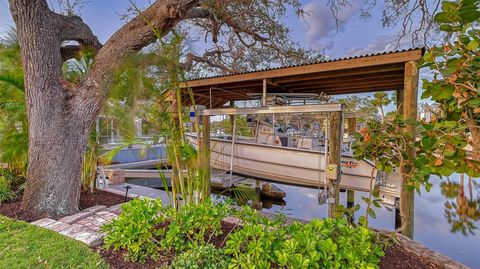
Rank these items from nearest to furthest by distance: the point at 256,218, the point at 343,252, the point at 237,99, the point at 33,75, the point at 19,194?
the point at 343,252 → the point at 256,218 → the point at 33,75 → the point at 19,194 → the point at 237,99

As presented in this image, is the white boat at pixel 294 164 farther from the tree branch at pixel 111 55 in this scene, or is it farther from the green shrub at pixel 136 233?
the green shrub at pixel 136 233

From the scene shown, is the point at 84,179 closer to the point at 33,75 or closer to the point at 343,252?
the point at 33,75

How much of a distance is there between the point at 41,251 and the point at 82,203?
1.53 m

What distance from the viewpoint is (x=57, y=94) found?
3.45 metres

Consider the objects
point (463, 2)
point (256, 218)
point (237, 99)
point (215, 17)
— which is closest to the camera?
point (463, 2)

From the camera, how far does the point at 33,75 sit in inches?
133

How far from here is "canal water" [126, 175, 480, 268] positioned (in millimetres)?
5027

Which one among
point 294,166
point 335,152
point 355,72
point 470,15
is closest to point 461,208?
point 294,166

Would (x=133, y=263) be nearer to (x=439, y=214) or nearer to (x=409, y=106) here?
(x=409, y=106)

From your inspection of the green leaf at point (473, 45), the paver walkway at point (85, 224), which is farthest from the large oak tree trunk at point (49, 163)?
the green leaf at point (473, 45)

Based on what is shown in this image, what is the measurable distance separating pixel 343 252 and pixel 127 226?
1868 mm

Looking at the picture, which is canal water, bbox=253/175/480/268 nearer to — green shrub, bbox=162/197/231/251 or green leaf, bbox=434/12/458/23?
green shrub, bbox=162/197/231/251

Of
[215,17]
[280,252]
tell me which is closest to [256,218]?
[280,252]

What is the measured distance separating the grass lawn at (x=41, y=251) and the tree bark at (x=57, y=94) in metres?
0.60
